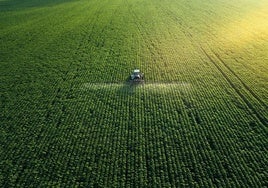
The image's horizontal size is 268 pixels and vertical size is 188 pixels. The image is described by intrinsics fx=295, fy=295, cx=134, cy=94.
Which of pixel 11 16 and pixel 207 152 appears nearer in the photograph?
pixel 207 152

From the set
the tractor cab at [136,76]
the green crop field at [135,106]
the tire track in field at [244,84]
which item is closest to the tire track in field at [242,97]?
the green crop field at [135,106]

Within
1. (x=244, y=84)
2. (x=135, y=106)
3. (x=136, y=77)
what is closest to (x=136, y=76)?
(x=136, y=77)

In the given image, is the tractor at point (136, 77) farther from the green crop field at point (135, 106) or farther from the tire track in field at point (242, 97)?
the tire track in field at point (242, 97)

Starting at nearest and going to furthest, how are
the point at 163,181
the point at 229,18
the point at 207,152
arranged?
the point at 163,181
the point at 207,152
the point at 229,18

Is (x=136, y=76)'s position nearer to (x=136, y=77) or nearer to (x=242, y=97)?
(x=136, y=77)

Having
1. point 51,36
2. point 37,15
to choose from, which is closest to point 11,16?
point 37,15

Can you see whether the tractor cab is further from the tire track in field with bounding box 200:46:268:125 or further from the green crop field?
the tire track in field with bounding box 200:46:268:125

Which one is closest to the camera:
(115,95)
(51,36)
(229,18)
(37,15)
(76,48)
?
(115,95)

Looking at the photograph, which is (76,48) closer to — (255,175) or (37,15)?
(37,15)
